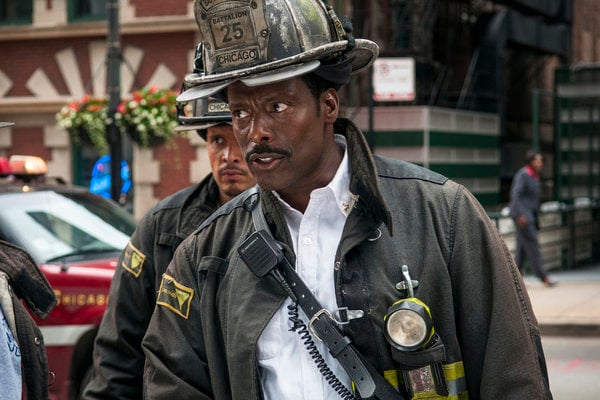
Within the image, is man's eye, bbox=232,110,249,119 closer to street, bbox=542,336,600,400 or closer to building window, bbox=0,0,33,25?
street, bbox=542,336,600,400

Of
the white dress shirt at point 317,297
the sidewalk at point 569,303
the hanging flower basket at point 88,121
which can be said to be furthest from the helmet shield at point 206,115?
the hanging flower basket at point 88,121

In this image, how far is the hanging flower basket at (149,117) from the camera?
44.0 ft

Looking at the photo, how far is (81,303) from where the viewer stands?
25.1 feet

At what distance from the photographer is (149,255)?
4.34m

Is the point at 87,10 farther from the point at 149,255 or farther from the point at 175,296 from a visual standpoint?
the point at 175,296

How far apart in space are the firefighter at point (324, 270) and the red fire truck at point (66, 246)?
4.59 metres

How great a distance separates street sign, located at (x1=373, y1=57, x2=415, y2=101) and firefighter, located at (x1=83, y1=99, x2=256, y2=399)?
1067 cm

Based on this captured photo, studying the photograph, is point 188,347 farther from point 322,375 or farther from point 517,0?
point 517,0

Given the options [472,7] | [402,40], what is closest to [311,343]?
[402,40]

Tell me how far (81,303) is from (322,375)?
16.7ft

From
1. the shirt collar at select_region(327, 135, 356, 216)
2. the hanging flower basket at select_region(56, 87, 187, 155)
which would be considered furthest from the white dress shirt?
the hanging flower basket at select_region(56, 87, 187, 155)

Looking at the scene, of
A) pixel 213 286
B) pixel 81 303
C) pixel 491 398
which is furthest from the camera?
pixel 81 303

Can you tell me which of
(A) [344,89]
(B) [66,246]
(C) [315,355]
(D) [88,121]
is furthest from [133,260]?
(A) [344,89]

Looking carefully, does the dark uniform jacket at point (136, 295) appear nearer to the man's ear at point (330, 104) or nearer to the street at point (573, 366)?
the man's ear at point (330, 104)
